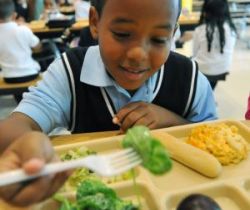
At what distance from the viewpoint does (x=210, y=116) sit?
1.09 metres

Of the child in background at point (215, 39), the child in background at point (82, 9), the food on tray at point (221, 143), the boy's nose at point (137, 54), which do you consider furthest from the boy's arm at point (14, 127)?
the child in background at point (82, 9)

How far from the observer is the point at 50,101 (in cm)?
100

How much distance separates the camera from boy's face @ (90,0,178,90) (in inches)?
30.7

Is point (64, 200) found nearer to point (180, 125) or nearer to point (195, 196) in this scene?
point (195, 196)

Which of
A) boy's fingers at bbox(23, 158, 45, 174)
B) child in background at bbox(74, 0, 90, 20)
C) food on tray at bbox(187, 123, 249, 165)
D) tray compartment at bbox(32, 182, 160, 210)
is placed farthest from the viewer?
child in background at bbox(74, 0, 90, 20)

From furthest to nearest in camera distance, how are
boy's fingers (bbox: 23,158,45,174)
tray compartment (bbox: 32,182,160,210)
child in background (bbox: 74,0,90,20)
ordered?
child in background (bbox: 74,0,90,20)
tray compartment (bbox: 32,182,160,210)
boy's fingers (bbox: 23,158,45,174)

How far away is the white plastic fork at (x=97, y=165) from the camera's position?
386 mm

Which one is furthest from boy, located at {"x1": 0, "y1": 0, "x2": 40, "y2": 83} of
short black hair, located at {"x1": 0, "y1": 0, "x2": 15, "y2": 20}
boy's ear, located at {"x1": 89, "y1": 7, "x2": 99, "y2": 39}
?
boy's ear, located at {"x1": 89, "y1": 7, "x2": 99, "y2": 39}

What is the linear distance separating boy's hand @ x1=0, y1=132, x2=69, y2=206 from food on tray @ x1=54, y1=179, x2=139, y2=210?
0.14 meters

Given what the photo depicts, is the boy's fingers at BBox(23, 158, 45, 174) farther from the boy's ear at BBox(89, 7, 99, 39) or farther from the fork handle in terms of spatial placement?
the boy's ear at BBox(89, 7, 99, 39)

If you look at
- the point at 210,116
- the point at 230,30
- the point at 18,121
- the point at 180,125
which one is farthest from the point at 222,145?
the point at 230,30

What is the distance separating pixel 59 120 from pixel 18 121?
6.6 inches

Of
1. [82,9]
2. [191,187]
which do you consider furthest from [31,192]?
[82,9]

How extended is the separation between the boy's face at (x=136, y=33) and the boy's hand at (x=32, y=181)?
15.2 inches
